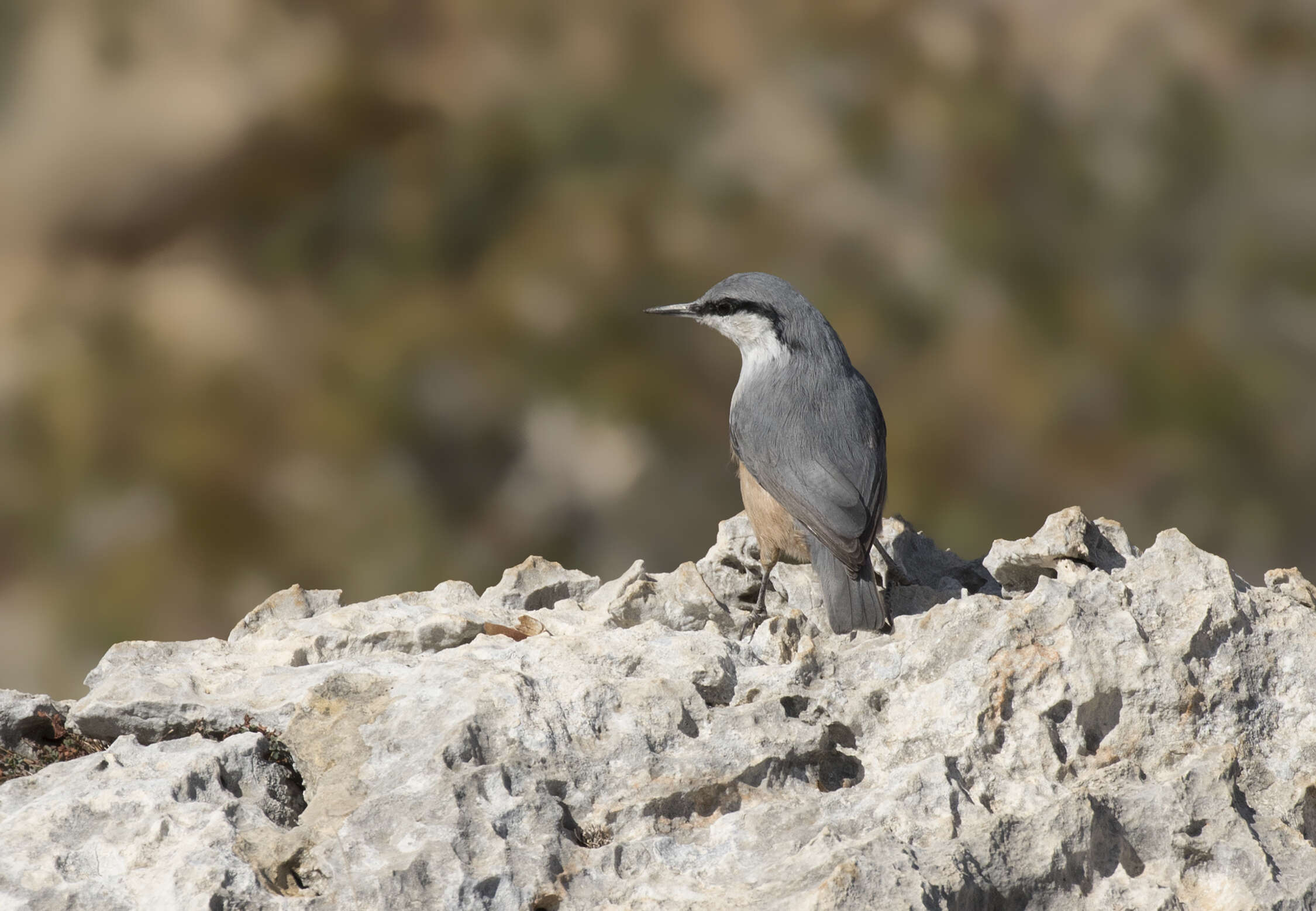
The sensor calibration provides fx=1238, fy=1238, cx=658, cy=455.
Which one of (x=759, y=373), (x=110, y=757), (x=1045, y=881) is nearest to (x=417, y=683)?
(x=110, y=757)

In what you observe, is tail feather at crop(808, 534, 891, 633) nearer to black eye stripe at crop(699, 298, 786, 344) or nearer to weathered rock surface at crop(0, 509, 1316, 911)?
weathered rock surface at crop(0, 509, 1316, 911)

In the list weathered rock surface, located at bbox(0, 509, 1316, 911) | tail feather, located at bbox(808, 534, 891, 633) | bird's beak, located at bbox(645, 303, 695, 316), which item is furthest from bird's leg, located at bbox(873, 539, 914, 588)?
bird's beak, located at bbox(645, 303, 695, 316)

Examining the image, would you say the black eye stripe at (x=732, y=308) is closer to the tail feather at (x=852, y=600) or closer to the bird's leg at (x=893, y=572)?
the bird's leg at (x=893, y=572)

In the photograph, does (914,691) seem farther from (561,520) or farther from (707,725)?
(561,520)

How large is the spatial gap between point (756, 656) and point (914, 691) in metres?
0.57

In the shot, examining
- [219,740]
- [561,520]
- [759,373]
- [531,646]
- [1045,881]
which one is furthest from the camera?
[561,520]

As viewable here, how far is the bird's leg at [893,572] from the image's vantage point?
5277 millimetres

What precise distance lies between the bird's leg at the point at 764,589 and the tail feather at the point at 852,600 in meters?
0.37

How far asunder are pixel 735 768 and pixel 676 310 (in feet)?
9.70

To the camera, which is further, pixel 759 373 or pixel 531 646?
pixel 759 373

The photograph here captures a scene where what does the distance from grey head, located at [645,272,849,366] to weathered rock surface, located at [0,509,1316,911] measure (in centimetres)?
159

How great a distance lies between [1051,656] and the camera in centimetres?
370

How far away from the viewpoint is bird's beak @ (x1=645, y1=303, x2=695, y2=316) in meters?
5.95

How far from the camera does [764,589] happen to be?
500 centimetres
